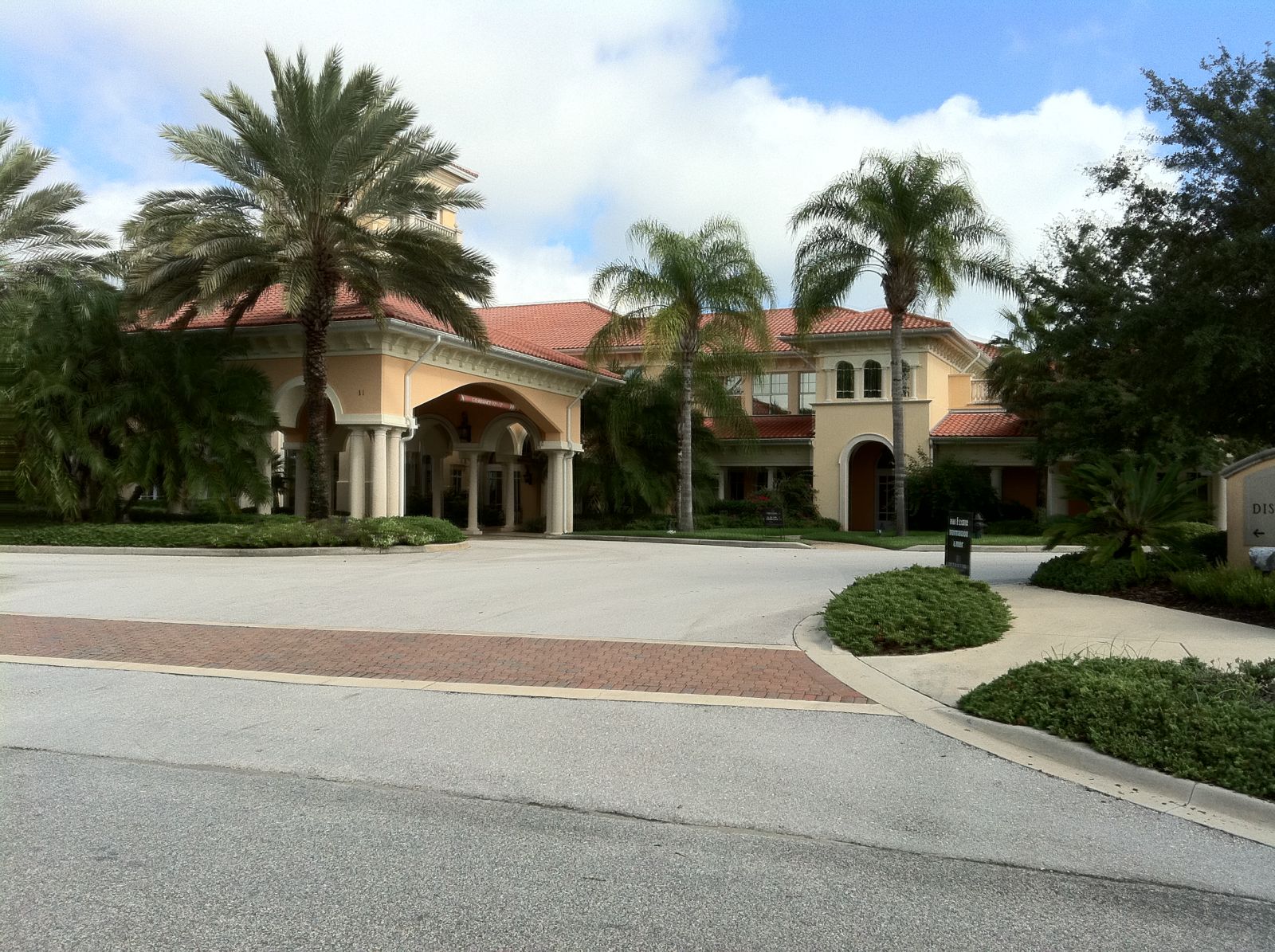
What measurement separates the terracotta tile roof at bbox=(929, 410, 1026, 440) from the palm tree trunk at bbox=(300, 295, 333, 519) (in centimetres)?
2207

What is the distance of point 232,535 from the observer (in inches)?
824

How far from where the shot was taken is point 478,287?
2270 cm

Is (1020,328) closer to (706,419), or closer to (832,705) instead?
(706,419)

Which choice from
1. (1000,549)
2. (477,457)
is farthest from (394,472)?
(1000,549)

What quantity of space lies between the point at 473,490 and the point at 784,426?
13.1m

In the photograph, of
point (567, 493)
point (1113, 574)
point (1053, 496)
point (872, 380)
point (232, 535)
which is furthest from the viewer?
point (872, 380)

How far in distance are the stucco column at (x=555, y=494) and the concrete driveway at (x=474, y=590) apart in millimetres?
9742

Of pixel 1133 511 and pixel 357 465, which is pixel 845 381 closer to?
pixel 357 465

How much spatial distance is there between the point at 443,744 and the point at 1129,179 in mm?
14244

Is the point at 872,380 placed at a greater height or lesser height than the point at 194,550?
greater

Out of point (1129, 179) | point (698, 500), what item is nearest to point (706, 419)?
point (698, 500)

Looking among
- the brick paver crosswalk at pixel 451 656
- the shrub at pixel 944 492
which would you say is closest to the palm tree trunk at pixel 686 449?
the shrub at pixel 944 492

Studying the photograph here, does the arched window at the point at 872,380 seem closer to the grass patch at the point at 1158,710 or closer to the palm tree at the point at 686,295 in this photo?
the palm tree at the point at 686,295

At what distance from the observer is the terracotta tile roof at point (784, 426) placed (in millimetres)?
38469
